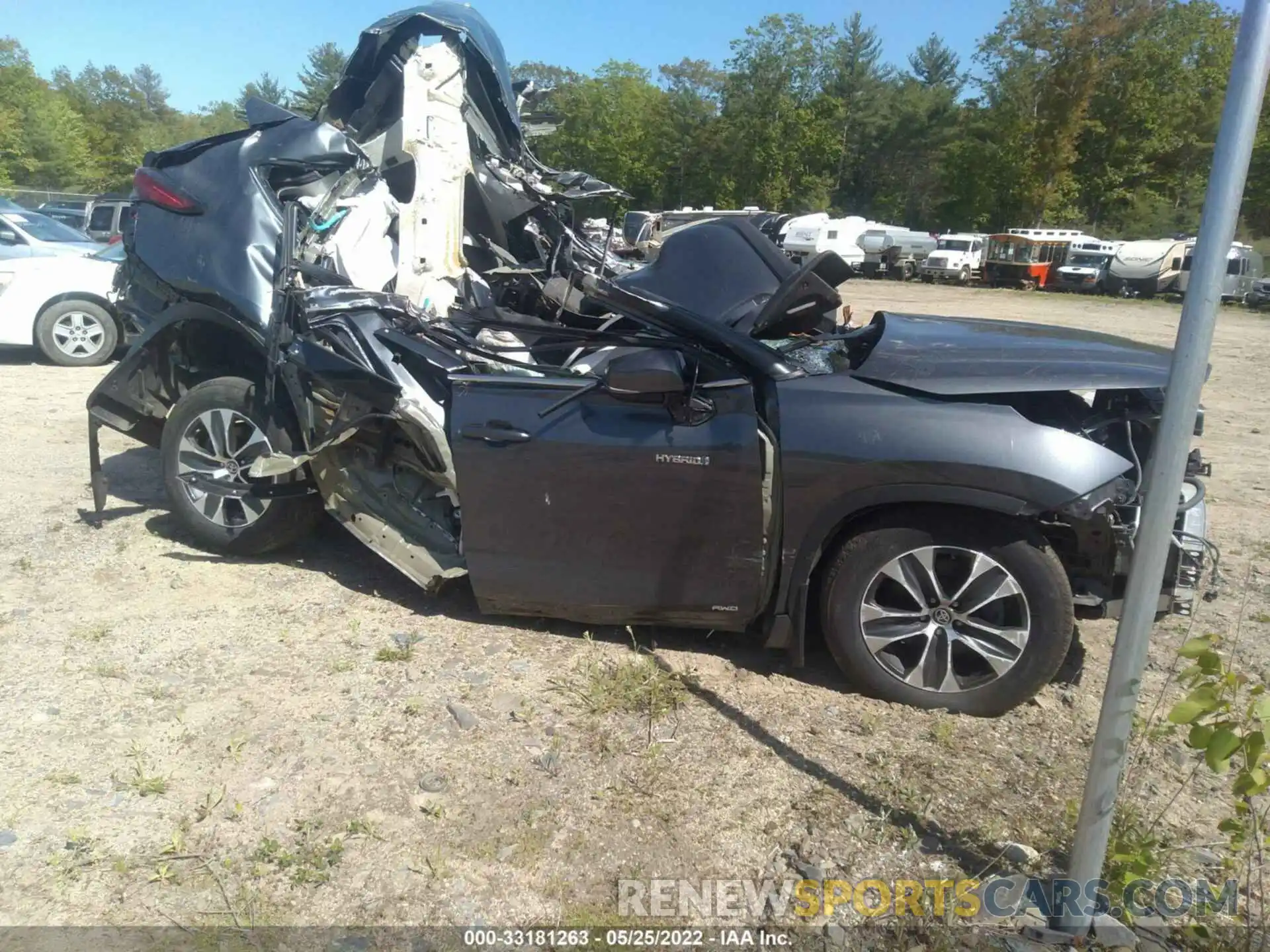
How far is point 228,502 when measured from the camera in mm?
4703

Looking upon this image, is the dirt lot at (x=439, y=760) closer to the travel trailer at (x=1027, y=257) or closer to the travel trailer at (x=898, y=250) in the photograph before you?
the travel trailer at (x=1027, y=257)

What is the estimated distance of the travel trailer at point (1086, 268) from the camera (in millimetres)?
32781

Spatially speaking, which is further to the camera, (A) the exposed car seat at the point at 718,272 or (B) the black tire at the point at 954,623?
(A) the exposed car seat at the point at 718,272

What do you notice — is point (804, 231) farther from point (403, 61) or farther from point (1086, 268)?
point (403, 61)

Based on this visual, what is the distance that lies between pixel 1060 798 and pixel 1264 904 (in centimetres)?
58

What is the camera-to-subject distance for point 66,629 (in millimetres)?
4035

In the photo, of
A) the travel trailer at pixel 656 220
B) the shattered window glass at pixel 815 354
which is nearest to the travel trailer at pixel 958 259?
the travel trailer at pixel 656 220

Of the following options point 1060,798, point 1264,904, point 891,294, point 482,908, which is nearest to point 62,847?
point 482,908

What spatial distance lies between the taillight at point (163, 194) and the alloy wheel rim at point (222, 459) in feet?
3.59

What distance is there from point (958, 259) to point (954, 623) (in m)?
36.2

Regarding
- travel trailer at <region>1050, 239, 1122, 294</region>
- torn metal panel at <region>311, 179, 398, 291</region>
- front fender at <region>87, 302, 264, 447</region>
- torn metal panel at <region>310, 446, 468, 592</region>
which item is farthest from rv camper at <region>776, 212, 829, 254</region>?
torn metal panel at <region>310, 446, 468, 592</region>

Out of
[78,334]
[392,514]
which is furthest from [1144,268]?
[392,514]

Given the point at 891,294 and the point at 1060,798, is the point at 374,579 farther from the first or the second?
the point at 891,294

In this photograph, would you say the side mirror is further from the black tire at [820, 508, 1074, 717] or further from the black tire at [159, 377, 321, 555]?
the black tire at [159, 377, 321, 555]
